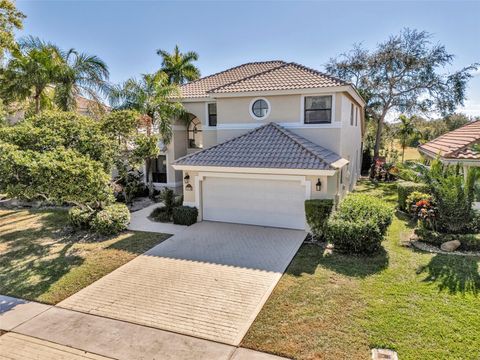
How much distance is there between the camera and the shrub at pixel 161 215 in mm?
16797

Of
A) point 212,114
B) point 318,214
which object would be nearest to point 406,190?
point 318,214

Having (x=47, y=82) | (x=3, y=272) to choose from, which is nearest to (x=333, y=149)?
(x=3, y=272)

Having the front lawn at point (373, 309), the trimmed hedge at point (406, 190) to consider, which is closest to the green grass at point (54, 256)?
the front lawn at point (373, 309)

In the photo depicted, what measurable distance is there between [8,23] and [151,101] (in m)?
9.06

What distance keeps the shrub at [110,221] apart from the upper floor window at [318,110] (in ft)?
34.1

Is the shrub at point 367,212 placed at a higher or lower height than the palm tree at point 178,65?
lower

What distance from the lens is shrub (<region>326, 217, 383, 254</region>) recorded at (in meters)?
11.2

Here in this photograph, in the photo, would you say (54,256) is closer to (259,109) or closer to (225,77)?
(259,109)

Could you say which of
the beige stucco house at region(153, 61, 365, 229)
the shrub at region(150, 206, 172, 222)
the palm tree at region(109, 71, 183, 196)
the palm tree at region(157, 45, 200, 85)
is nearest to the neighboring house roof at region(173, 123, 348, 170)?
the beige stucco house at region(153, 61, 365, 229)

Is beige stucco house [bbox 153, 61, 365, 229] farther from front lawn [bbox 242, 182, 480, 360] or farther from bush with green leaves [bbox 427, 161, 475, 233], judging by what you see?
bush with green leaves [bbox 427, 161, 475, 233]

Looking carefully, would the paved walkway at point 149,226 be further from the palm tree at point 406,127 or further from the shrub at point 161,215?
the palm tree at point 406,127

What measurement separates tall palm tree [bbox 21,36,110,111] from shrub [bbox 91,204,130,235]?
315 inches

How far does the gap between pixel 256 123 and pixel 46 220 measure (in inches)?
489

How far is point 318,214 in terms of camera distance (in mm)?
13250
